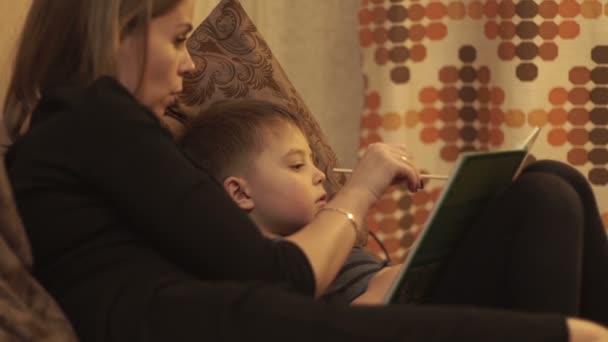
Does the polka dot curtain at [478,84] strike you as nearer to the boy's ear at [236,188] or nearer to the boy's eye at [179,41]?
the boy's ear at [236,188]

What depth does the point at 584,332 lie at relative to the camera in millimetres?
814

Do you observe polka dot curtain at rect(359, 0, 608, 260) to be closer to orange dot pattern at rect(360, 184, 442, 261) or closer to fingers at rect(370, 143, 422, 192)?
orange dot pattern at rect(360, 184, 442, 261)

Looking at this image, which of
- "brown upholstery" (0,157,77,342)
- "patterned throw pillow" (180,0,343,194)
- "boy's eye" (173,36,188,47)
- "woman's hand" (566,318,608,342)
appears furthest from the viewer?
"patterned throw pillow" (180,0,343,194)

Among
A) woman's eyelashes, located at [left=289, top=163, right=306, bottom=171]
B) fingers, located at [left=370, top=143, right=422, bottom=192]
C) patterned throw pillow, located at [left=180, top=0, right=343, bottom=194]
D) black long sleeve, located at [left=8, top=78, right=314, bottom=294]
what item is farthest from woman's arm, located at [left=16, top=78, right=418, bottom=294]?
patterned throw pillow, located at [left=180, top=0, right=343, bottom=194]

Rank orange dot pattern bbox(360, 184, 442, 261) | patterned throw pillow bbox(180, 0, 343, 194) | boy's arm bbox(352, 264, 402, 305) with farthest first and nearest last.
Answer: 1. orange dot pattern bbox(360, 184, 442, 261)
2. patterned throw pillow bbox(180, 0, 343, 194)
3. boy's arm bbox(352, 264, 402, 305)

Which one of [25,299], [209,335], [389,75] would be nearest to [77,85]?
[25,299]

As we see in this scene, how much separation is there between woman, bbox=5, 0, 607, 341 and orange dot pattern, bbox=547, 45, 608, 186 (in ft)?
4.20

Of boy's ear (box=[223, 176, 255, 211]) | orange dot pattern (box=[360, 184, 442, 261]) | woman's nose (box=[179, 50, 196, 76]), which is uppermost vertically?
woman's nose (box=[179, 50, 196, 76])

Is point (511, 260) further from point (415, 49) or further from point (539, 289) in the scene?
point (415, 49)

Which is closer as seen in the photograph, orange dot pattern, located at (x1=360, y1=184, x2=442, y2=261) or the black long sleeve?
the black long sleeve

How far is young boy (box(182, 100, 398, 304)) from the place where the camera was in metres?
1.41

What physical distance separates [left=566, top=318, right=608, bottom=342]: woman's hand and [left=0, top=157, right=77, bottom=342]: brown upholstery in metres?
0.51

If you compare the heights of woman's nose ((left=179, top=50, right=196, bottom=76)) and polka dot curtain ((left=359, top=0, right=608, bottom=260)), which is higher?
woman's nose ((left=179, top=50, right=196, bottom=76))

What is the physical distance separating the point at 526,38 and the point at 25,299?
1652 millimetres
